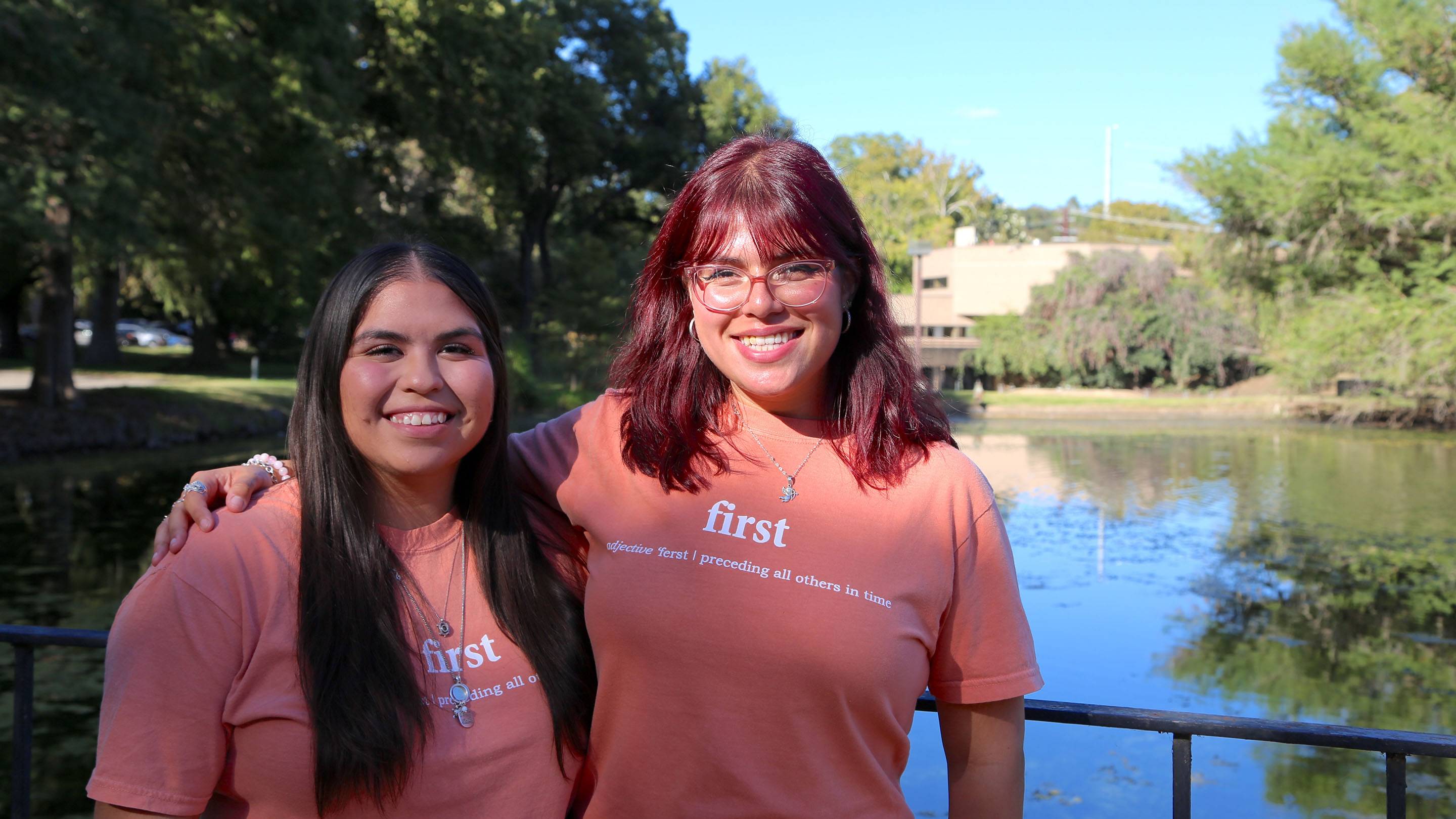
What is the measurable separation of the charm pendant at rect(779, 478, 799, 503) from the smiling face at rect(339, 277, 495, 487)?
526 millimetres

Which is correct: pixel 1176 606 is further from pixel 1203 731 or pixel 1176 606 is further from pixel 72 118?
pixel 72 118

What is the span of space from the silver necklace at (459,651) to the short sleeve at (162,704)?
0.31 m

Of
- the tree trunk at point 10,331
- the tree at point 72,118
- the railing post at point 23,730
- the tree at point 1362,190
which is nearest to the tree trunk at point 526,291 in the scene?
the tree trunk at point 10,331

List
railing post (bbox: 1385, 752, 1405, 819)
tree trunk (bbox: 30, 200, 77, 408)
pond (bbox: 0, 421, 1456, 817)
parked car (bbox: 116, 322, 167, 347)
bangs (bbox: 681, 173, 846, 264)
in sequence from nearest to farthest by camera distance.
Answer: bangs (bbox: 681, 173, 846, 264), railing post (bbox: 1385, 752, 1405, 819), pond (bbox: 0, 421, 1456, 817), tree trunk (bbox: 30, 200, 77, 408), parked car (bbox: 116, 322, 167, 347)

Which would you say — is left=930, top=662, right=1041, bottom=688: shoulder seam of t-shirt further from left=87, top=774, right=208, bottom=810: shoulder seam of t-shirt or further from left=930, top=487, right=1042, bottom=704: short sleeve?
left=87, top=774, right=208, bottom=810: shoulder seam of t-shirt

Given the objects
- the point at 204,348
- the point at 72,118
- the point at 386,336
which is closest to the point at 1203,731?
the point at 386,336

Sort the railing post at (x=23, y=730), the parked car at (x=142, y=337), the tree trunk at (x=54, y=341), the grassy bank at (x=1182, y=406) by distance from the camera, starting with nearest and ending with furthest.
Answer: the railing post at (x=23, y=730) → the tree trunk at (x=54, y=341) → the grassy bank at (x=1182, y=406) → the parked car at (x=142, y=337)

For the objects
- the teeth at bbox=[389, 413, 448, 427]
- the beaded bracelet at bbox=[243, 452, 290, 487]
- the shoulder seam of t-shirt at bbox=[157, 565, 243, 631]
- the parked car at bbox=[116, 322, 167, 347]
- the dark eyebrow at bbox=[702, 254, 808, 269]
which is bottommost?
the shoulder seam of t-shirt at bbox=[157, 565, 243, 631]

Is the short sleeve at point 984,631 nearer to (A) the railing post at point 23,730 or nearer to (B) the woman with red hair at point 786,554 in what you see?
(B) the woman with red hair at point 786,554

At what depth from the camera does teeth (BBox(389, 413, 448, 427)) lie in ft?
5.98

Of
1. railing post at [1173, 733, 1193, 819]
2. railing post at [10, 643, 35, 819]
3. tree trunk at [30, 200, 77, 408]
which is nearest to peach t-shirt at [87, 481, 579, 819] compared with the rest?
railing post at [10, 643, 35, 819]

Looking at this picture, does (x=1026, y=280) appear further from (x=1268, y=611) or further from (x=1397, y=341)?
(x=1268, y=611)

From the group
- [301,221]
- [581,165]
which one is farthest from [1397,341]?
[301,221]

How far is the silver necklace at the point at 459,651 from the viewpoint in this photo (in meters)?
1.77
